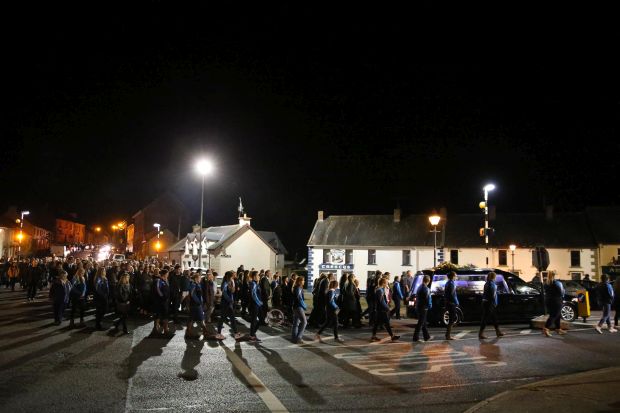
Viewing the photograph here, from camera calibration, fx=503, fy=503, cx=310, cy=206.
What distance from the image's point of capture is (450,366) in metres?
9.97

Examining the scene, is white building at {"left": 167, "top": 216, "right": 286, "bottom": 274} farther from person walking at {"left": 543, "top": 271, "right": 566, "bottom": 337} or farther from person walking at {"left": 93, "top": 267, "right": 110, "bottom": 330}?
person walking at {"left": 543, "top": 271, "right": 566, "bottom": 337}

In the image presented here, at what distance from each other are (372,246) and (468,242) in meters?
8.38

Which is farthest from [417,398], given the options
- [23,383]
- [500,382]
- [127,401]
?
[23,383]

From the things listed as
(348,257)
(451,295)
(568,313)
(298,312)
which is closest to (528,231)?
(348,257)

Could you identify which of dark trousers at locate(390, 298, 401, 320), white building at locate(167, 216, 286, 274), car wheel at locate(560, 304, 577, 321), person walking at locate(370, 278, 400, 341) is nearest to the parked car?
car wheel at locate(560, 304, 577, 321)

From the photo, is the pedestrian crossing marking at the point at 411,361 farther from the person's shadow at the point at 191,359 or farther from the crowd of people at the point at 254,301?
the person's shadow at the point at 191,359

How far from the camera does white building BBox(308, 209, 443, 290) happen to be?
1763 inches

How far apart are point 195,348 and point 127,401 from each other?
4.54m

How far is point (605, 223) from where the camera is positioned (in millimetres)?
41969

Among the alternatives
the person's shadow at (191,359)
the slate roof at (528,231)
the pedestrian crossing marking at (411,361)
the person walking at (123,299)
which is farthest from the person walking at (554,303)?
the slate roof at (528,231)

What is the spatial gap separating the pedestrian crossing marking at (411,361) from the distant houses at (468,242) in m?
30.7

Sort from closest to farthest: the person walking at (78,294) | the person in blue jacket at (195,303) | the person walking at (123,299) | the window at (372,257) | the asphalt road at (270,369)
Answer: the asphalt road at (270,369) < the person in blue jacket at (195,303) < the person walking at (123,299) < the person walking at (78,294) < the window at (372,257)

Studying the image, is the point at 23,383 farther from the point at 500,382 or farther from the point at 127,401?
the point at 500,382

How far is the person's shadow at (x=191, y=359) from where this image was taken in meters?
8.98
